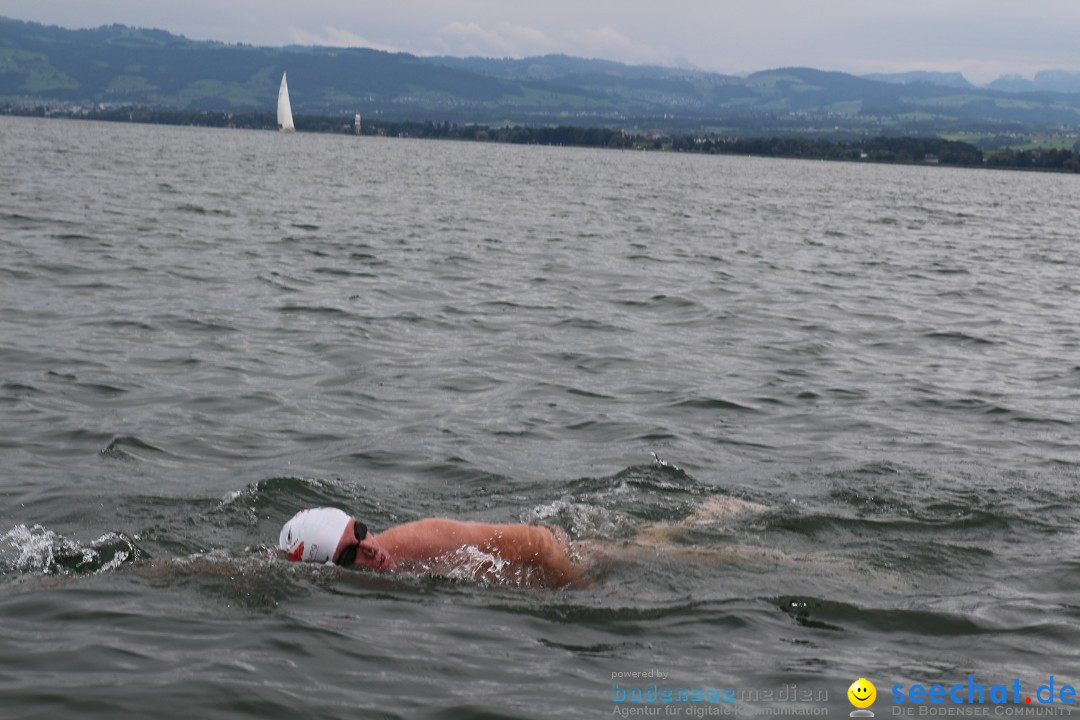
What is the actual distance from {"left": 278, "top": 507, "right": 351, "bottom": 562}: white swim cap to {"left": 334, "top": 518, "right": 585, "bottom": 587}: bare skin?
161 millimetres

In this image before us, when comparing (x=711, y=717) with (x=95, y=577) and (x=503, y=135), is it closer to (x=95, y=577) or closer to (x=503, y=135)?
(x=95, y=577)

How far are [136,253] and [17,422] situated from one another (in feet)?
43.2

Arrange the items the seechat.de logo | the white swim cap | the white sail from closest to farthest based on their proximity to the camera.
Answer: the seechat.de logo, the white swim cap, the white sail

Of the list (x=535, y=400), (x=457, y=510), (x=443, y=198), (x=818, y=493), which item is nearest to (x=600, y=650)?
(x=457, y=510)

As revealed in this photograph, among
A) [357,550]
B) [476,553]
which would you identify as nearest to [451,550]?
[476,553]

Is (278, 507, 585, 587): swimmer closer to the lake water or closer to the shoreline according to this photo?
the lake water

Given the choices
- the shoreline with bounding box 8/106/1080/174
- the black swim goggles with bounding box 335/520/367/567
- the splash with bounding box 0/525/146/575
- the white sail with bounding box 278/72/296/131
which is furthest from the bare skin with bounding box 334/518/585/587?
the white sail with bounding box 278/72/296/131

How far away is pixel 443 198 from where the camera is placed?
47094mm

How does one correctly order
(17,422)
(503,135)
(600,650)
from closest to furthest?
1. (600,650)
2. (17,422)
3. (503,135)

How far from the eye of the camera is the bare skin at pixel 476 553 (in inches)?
314

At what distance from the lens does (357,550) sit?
782cm

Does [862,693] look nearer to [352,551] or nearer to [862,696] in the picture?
[862,696]

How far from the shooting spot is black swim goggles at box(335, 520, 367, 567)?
778cm

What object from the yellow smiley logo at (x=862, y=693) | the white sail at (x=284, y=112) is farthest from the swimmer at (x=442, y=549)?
the white sail at (x=284, y=112)
